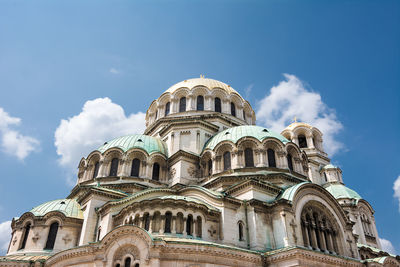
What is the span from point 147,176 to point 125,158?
8.67ft

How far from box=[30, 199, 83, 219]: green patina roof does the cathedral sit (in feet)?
0.32

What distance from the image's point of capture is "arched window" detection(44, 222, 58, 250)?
82.9 feet

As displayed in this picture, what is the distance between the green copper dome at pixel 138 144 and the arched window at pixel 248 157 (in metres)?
8.05

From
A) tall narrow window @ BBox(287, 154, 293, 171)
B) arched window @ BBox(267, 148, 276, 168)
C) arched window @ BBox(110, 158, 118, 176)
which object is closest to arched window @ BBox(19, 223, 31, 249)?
arched window @ BBox(110, 158, 118, 176)

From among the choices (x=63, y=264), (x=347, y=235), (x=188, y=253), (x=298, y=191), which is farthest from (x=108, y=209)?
(x=347, y=235)

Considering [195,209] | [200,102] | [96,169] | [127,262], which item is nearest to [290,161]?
[195,209]

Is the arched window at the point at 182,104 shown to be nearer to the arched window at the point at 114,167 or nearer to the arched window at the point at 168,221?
the arched window at the point at 114,167

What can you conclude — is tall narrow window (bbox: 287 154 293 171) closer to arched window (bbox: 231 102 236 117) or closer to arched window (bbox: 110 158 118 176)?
arched window (bbox: 231 102 236 117)

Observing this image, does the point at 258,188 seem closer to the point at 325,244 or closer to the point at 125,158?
the point at 325,244

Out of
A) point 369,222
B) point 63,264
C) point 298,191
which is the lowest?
point 63,264

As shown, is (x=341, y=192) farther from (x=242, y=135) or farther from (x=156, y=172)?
(x=156, y=172)

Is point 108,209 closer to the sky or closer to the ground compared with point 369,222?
closer to the ground

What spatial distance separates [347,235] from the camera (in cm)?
2506

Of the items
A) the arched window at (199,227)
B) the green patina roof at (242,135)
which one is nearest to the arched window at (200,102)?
the green patina roof at (242,135)
